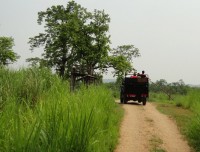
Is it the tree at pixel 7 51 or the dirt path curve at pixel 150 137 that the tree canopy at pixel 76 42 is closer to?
the tree at pixel 7 51

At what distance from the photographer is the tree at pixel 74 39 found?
38625mm

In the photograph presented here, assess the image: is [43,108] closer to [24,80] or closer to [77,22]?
[24,80]

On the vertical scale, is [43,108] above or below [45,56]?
below

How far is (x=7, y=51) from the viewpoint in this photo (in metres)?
40.8

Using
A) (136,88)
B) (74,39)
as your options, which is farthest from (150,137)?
(74,39)

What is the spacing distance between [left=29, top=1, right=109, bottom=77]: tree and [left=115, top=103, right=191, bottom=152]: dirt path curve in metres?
23.8

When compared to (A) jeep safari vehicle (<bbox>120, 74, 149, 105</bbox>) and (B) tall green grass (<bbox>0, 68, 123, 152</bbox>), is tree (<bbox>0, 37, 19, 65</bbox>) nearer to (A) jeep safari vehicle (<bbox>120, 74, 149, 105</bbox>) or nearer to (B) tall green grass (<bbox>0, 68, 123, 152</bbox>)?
(A) jeep safari vehicle (<bbox>120, 74, 149, 105</bbox>)

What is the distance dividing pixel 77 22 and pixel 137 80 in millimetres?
16226

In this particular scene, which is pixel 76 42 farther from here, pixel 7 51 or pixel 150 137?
pixel 150 137

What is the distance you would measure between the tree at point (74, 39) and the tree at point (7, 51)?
3.52 meters

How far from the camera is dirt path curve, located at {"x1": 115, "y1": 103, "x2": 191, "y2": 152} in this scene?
984cm

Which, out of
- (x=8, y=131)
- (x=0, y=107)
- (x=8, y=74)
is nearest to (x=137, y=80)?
(x=8, y=74)

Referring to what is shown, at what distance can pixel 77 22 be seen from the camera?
3938 centimetres

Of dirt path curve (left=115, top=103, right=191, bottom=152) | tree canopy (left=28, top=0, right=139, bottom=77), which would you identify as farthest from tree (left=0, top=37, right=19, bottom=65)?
dirt path curve (left=115, top=103, right=191, bottom=152)
